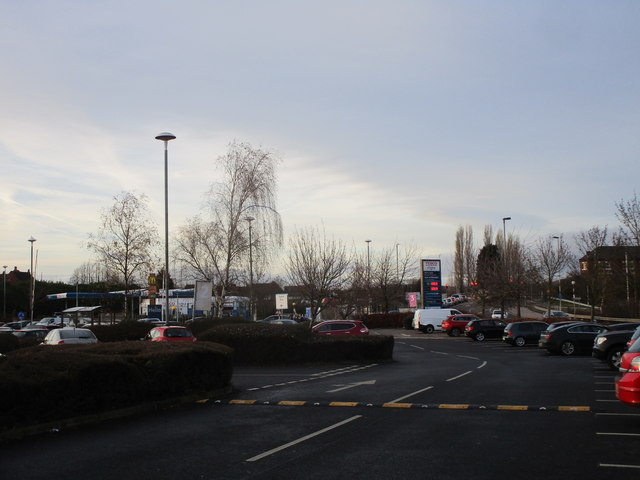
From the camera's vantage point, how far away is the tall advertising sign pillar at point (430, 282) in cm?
5494

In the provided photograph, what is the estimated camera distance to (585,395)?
14406 millimetres

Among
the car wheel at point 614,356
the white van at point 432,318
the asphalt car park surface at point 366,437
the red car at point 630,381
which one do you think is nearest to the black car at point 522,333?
the car wheel at point 614,356

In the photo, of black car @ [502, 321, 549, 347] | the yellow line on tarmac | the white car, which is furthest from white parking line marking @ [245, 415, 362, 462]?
black car @ [502, 321, 549, 347]

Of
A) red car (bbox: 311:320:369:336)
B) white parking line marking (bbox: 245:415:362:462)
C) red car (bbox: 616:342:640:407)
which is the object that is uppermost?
red car (bbox: 616:342:640:407)

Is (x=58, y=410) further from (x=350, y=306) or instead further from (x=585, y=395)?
(x=350, y=306)

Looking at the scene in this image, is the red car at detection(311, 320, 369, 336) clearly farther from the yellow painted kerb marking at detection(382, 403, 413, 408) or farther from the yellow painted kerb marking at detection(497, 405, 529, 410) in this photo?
the yellow painted kerb marking at detection(497, 405, 529, 410)

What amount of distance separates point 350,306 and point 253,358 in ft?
60.6

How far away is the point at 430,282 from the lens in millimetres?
55125

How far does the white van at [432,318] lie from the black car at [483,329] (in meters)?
9.01

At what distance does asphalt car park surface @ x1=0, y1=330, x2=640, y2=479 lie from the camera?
7.81 metres

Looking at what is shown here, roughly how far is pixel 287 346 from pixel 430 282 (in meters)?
31.6

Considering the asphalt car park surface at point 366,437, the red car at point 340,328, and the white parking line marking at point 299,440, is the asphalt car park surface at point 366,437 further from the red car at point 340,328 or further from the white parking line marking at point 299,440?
the red car at point 340,328

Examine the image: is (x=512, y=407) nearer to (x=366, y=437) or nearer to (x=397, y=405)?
(x=397, y=405)

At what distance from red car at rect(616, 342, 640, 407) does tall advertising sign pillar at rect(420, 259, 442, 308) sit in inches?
1760
